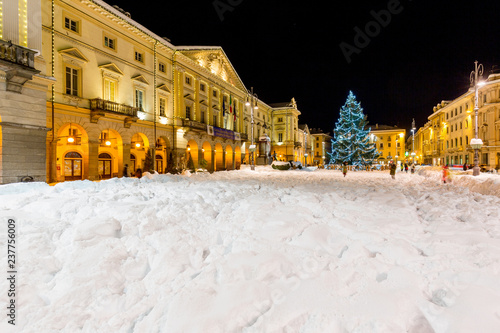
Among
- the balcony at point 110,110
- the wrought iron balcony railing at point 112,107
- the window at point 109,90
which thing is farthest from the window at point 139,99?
the window at point 109,90

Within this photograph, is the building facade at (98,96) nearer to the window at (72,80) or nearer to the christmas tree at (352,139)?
the window at (72,80)

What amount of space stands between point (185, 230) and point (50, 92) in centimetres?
1930

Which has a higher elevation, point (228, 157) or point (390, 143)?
point (390, 143)

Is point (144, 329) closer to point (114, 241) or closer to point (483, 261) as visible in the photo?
point (114, 241)

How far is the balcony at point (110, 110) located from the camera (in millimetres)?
21109

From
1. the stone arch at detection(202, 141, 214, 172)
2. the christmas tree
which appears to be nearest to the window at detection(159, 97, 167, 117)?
the stone arch at detection(202, 141, 214, 172)

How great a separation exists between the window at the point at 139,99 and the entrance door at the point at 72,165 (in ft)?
24.2

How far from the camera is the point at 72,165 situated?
2389cm

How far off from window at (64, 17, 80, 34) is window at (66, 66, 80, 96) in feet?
9.92

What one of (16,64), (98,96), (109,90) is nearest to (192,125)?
(109,90)

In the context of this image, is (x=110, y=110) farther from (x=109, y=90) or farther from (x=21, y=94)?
(x=21, y=94)

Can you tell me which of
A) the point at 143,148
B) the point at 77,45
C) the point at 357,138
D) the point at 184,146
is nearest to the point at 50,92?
the point at 77,45

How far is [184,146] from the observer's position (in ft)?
108

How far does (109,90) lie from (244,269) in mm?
24138
